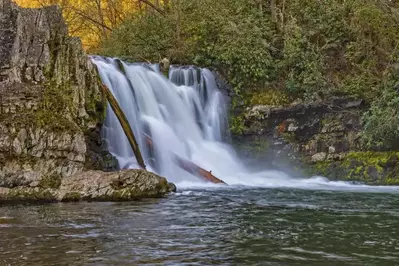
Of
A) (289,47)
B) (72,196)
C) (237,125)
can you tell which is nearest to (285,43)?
(289,47)

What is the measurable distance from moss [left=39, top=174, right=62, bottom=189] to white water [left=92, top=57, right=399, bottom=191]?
2251 millimetres

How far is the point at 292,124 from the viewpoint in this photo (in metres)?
15.9

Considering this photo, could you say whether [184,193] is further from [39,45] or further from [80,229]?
[39,45]

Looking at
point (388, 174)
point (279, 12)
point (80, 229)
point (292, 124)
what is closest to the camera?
point (80, 229)

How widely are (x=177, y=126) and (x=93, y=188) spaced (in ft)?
20.3

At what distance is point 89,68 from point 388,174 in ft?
28.7

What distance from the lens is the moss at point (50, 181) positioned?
31.2ft

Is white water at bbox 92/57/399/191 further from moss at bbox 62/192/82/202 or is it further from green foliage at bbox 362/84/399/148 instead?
moss at bbox 62/192/82/202

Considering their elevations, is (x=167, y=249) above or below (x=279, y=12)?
below

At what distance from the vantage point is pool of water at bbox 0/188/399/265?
4734mm

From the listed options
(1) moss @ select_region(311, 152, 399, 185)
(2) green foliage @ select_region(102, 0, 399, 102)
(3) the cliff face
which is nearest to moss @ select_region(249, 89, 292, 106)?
(2) green foliage @ select_region(102, 0, 399, 102)

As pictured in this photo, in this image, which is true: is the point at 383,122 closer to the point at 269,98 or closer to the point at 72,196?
the point at 269,98

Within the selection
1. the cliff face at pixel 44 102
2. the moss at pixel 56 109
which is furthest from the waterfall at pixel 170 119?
the moss at pixel 56 109

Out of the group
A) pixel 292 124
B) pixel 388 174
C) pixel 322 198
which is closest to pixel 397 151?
pixel 388 174
